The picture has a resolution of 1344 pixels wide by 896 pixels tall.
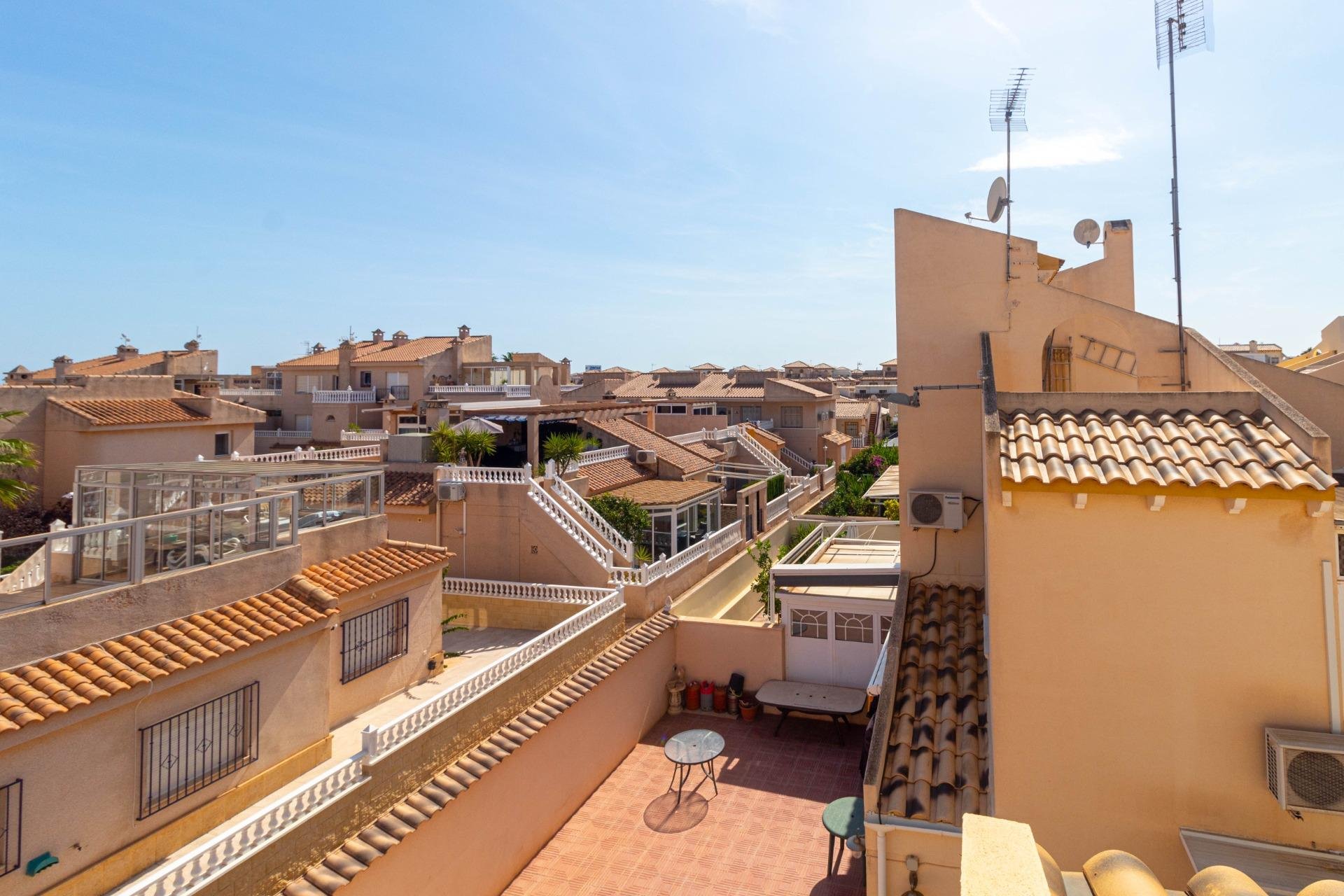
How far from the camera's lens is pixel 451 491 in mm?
19359

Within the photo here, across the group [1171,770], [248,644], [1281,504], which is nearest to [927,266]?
[1281,504]

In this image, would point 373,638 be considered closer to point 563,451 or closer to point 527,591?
point 527,591

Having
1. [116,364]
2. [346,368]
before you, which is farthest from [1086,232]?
[116,364]

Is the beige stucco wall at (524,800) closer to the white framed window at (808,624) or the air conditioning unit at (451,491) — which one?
the white framed window at (808,624)

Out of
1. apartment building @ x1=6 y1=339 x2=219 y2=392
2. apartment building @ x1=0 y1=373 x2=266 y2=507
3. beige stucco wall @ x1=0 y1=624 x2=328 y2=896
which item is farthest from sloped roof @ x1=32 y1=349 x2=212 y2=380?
beige stucco wall @ x1=0 y1=624 x2=328 y2=896

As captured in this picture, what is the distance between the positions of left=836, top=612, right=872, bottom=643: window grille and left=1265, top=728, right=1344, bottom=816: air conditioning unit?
1031cm

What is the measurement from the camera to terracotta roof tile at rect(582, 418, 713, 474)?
27.5m

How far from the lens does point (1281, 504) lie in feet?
20.2

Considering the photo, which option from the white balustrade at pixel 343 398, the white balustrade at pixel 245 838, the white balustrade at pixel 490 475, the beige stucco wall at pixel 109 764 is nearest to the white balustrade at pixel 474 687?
the white balustrade at pixel 245 838

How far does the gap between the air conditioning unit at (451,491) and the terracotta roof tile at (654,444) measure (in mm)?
8995

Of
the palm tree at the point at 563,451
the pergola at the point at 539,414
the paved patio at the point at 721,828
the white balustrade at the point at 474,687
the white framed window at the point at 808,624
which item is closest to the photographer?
the white balustrade at the point at 474,687

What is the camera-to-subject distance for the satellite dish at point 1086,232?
15.0 meters

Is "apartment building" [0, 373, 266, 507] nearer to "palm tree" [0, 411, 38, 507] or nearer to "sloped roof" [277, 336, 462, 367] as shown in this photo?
"palm tree" [0, 411, 38, 507]

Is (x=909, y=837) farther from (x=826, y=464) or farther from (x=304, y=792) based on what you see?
(x=826, y=464)
